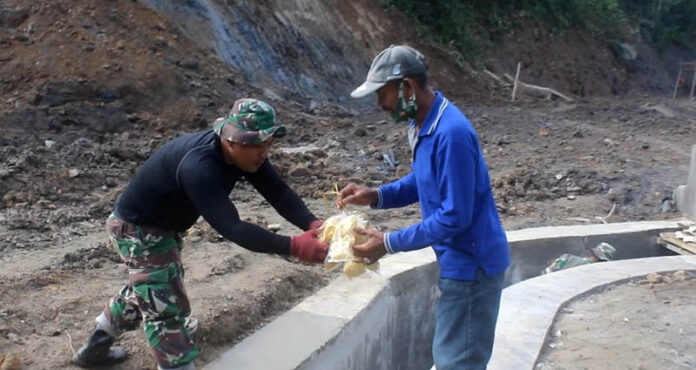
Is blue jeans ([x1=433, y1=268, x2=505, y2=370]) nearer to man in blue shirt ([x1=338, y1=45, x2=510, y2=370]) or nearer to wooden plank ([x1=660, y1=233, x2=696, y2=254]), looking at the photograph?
man in blue shirt ([x1=338, y1=45, x2=510, y2=370])

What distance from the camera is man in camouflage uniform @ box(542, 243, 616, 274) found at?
22.0ft

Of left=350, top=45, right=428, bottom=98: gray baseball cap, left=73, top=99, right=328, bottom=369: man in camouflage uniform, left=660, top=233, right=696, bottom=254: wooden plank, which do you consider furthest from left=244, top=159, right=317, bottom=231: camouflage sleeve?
left=660, top=233, right=696, bottom=254: wooden plank

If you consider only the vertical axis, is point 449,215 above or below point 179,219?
above

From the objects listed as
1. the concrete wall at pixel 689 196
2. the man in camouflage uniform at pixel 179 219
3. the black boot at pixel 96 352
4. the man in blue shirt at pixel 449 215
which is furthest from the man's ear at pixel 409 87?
the concrete wall at pixel 689 196

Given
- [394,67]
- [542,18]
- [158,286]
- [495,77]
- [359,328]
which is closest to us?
[394,67]

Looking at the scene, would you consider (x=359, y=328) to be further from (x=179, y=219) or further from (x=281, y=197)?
(x=179, y=219)

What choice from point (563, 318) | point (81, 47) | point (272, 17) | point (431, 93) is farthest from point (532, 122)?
point (431, 93)

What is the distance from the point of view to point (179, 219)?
367 cm

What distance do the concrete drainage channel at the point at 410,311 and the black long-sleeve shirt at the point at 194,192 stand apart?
106 centimetres

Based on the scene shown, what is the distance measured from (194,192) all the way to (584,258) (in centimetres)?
466

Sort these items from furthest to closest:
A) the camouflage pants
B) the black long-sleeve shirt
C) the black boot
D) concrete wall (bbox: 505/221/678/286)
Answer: concrete wall (bbox: 505/221/678/286), the black boot, the camouflage pants, the black long-sleeve shirt

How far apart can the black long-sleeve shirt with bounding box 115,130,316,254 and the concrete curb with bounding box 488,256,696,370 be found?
170 cm

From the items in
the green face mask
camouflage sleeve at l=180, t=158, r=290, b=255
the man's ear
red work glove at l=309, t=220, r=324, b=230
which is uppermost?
the man's ear

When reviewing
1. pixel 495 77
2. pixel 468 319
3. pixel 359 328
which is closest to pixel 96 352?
pixel 359 328
